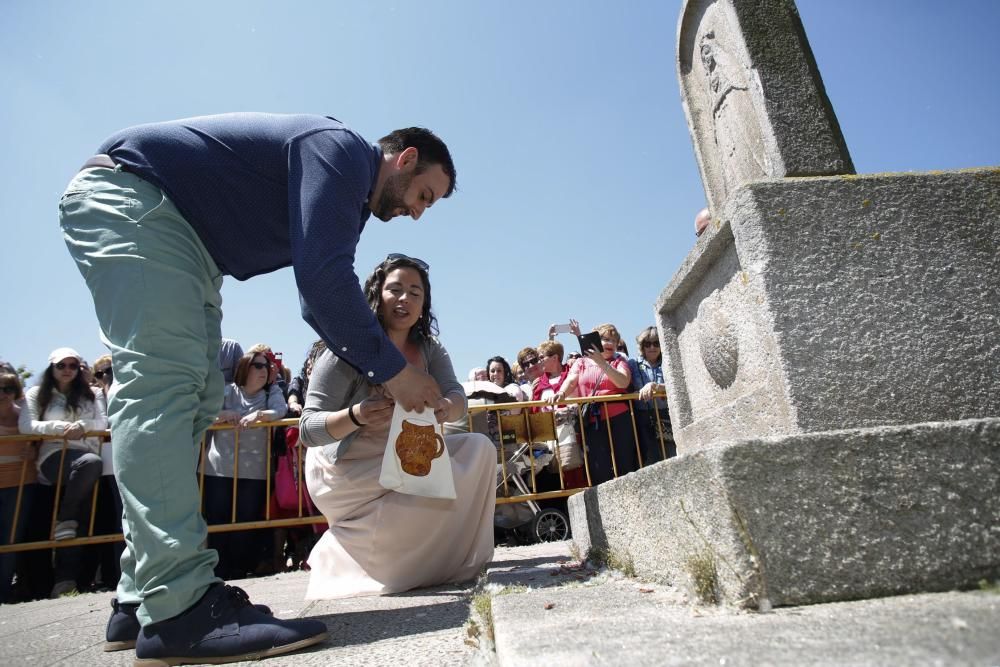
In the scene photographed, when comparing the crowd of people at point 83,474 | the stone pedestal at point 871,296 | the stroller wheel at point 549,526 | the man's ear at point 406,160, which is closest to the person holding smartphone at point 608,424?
the stroller wheel at point 549,526

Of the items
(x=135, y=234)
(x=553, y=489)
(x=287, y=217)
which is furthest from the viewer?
(x=553, y=489)

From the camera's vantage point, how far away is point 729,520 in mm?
1229

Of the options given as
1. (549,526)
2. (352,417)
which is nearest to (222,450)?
(549,526)

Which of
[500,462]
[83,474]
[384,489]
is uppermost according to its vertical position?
[83,474]

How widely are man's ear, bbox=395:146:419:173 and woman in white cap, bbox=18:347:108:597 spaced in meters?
4.12

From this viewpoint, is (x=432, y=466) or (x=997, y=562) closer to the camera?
(x=997, y=562)

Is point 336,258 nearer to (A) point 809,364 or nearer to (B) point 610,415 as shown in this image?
(A) point 809,364

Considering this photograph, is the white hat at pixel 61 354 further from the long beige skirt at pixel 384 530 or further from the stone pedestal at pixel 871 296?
the stone pedestal at pixel 871 296

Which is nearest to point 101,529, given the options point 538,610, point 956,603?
point 538,610

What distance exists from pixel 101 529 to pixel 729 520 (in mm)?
5465

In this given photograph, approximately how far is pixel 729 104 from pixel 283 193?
Answer: 172 centimetres

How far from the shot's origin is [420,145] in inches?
91.9

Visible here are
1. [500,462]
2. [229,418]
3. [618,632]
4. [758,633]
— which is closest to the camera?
[758,633]

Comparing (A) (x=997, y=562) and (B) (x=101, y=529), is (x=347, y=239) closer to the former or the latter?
(A) (x=997, y=562)
